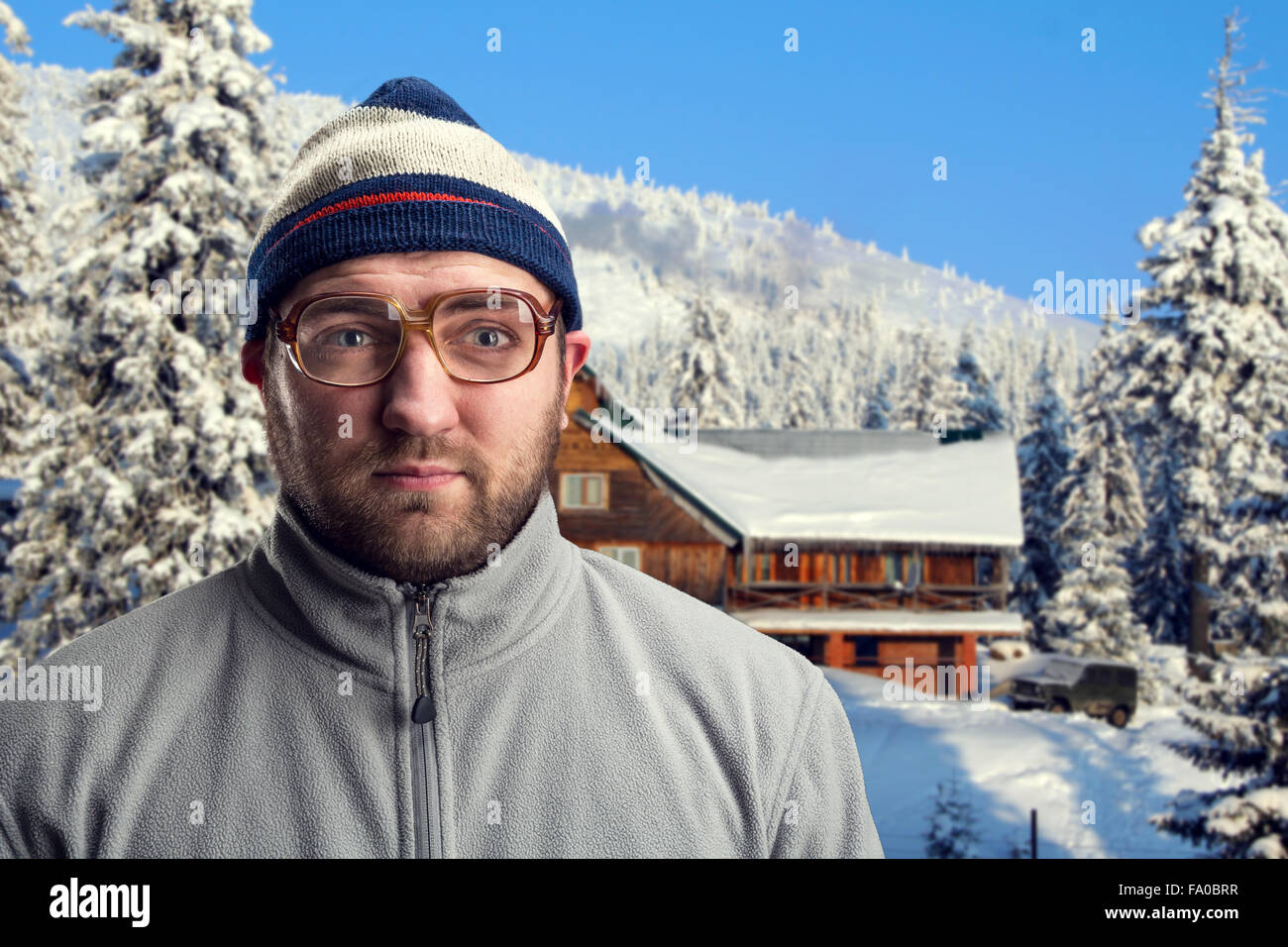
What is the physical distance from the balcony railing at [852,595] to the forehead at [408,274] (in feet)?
85.9

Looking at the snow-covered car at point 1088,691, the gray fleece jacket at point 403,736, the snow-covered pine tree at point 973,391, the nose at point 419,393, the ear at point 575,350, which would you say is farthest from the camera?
the snow-covered pine tree at point 973,391

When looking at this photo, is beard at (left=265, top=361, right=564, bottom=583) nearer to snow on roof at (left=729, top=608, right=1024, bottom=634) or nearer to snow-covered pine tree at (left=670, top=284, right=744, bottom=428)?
snow on roof at (left=729, top=608, right=1024, bottom=634)

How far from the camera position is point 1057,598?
3616cm

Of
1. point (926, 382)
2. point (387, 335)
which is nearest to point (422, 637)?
point (387, 335)

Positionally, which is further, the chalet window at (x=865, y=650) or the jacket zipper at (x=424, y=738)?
the chalet window at (x=865, y=650)

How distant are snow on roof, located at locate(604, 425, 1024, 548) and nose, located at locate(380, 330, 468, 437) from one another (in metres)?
22.6

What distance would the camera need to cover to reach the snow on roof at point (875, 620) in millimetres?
28375

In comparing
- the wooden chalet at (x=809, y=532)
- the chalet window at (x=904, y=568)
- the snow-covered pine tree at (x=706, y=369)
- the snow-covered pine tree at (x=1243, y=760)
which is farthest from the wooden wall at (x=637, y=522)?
the snow-covered pine tree at (x=706, y=369)

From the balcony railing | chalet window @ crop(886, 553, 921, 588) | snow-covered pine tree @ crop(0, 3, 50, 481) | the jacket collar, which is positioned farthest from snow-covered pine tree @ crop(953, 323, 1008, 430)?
the jacket collar

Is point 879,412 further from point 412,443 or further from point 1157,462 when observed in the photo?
point 412,443

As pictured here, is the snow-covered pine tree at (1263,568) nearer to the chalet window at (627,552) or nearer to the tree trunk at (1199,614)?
the chalet window at (627,552)

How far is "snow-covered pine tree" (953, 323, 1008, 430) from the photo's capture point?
Result: 4656cm
